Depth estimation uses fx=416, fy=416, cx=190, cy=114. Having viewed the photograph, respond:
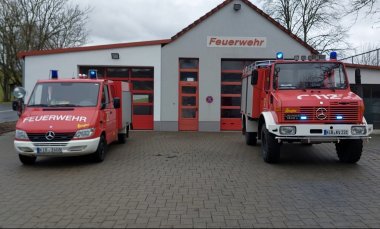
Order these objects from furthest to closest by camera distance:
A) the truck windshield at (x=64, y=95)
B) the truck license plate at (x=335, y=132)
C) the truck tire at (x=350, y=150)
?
the truck windshield at (x=64, y=95), the truck tire at (x=350, y=150), the truck license plate at (x=335, y=132)

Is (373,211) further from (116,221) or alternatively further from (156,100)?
(156,100)

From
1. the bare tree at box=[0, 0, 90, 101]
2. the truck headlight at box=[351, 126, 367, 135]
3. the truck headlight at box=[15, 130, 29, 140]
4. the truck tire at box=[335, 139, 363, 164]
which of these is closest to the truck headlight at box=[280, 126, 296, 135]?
the truck headlight at box=[351, 126, 367, 135]

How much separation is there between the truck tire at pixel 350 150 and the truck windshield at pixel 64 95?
610 centimetres

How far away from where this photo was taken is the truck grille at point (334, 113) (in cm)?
894

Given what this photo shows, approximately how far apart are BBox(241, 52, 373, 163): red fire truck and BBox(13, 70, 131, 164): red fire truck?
394 centimetres

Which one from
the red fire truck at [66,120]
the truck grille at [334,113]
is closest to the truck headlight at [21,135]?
the red fire truck at [66,120]

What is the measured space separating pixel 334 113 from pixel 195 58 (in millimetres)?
9500

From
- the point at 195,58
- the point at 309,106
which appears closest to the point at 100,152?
the point at 309,106

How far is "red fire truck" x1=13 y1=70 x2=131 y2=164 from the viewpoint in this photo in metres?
9.02

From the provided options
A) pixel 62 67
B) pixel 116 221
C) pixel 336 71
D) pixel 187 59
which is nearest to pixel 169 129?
pixel 187 59

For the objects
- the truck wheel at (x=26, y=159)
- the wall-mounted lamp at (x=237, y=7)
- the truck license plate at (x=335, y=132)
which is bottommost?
the truck wheel at (x=26, y=159)

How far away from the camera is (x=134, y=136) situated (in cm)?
1595

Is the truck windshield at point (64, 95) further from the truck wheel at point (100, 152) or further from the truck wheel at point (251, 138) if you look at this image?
the truck wheel at point (251, 138)

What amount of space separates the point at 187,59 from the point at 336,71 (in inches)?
342
